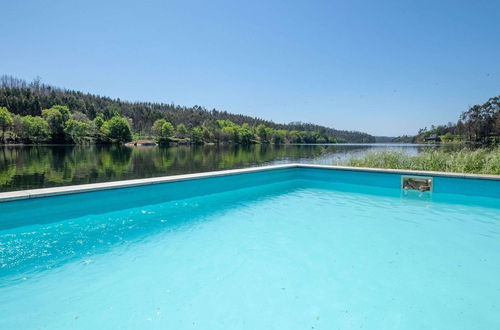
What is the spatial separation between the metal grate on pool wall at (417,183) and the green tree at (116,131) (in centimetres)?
5316

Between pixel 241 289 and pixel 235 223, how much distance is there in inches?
72.3

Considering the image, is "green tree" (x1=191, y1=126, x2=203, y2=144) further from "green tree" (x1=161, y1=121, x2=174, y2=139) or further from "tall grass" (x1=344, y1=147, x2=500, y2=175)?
"tall grass" (x1=344, y1=147, x2=500, y2=175)

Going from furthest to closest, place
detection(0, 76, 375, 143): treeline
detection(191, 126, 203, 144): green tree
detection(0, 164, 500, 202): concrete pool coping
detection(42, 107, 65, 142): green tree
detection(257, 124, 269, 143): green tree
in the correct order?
detection(257, 124, 269, 143): green tree → detection(191, 126, 203, 144): green tree → detection(0, 76, 375, 143): treeline → detection(42, 107, 65, 142): green tree → detection(0, 164, 500, 202): concrete pool coping

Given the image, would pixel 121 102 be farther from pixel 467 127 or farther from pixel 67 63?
pixel 467 127

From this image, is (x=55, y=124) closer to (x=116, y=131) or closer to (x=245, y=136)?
(x=116, y=131)

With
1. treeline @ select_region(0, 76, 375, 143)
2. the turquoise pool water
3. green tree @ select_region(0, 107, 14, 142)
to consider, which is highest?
treeline @ select_region(0, 76, 375, 143)

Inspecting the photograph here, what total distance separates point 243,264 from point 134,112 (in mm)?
82583

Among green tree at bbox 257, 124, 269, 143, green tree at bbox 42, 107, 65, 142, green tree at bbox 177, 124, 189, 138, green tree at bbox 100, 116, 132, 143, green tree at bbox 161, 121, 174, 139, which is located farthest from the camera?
green tree at bbox 257, 124, 269, 143

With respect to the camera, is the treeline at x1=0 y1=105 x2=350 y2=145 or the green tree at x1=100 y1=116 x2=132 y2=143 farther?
the green tree at x1=100 y1=116 x2=132 y2=143

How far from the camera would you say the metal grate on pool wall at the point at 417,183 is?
6.03m

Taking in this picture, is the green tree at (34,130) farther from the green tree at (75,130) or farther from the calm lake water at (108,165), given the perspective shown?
the calm lake water at (108,165)

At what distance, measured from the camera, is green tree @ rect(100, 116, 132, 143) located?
164ft

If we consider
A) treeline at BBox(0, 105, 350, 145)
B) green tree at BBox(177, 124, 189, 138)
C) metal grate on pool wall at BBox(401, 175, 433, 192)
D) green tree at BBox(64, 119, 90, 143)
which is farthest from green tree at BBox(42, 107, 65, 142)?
metal grate on pool wall at BBox(401, 175, 433, 192)

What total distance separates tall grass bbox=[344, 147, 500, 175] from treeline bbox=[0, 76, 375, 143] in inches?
2284
